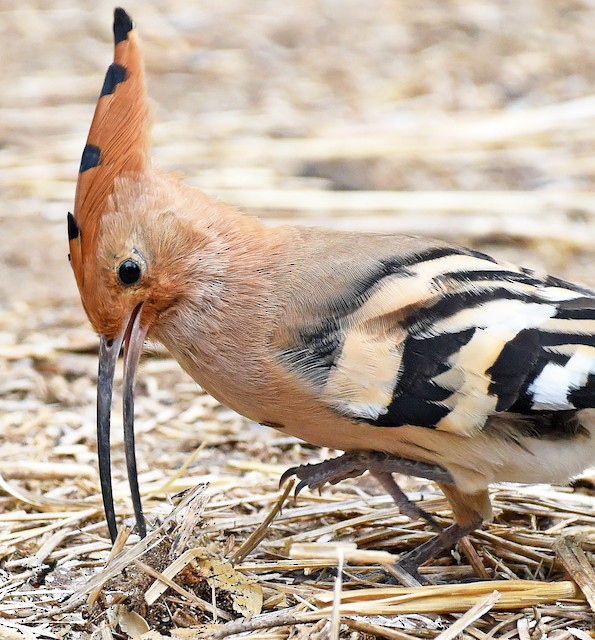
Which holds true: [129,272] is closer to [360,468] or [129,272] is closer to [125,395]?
[125,395]

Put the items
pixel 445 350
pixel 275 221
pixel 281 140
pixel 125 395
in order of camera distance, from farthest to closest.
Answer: pixel 281 140, pixel 275 221, pixel 125 395, pixel 445 350

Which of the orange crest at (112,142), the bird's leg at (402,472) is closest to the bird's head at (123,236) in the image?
the orange crest at (112,142)

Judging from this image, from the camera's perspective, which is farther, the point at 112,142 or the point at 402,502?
the point at 402,502

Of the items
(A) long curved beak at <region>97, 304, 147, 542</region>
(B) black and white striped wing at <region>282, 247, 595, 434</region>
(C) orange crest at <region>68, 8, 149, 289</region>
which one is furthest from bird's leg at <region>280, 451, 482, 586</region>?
(C) orange crest at <region>68, 8, 149, 289</region>

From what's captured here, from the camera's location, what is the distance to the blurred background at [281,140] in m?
3.62

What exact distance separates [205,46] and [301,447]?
12.6 feet

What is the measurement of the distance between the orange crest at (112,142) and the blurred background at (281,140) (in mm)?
856

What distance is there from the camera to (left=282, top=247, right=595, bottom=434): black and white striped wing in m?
2.21

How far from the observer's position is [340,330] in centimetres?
232

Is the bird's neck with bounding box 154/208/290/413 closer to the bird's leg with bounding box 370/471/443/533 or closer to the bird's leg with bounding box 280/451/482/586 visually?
the bird's leg with bounding box 280/451/482/586

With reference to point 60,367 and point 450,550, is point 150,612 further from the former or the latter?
point 60,367

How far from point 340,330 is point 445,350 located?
0.23 meters

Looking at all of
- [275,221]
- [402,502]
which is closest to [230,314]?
[402,502]

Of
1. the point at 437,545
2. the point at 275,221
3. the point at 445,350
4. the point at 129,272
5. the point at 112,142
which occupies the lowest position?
the point at 437,545
